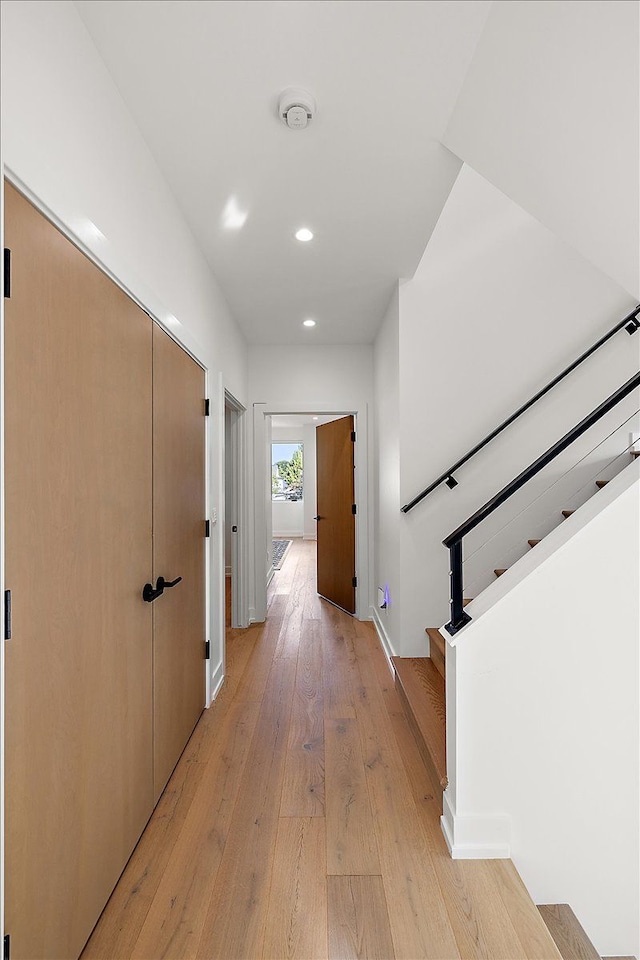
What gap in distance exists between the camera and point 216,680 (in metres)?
3.24

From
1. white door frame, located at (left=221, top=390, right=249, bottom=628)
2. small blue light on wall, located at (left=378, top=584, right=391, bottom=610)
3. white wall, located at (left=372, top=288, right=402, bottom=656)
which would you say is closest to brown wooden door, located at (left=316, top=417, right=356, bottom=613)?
white wall, located at (left=372, top=288, right=402, bottom=656)

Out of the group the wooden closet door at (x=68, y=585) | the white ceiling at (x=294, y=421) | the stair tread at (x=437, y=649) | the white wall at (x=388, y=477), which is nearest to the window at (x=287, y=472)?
the white ceiling at (x=294, y=421)

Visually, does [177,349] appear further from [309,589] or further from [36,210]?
[309,589]

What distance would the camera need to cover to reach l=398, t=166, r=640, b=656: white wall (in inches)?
134

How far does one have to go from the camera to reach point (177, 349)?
7.89 ft

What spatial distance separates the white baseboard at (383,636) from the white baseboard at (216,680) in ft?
3.67

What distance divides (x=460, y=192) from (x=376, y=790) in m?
3.34

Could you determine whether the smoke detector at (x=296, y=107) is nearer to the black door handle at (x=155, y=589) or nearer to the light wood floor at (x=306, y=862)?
the black door handle at (x=155, y=589)

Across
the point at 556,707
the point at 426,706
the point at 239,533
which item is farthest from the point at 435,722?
the point at 239,533

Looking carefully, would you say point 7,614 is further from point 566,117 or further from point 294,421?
point 294,421

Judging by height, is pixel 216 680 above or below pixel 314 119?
below

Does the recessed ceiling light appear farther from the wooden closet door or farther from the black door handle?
the black door handle

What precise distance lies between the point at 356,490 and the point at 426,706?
2478 millimetres

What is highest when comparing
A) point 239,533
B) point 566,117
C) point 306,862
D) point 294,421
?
point 294,421
